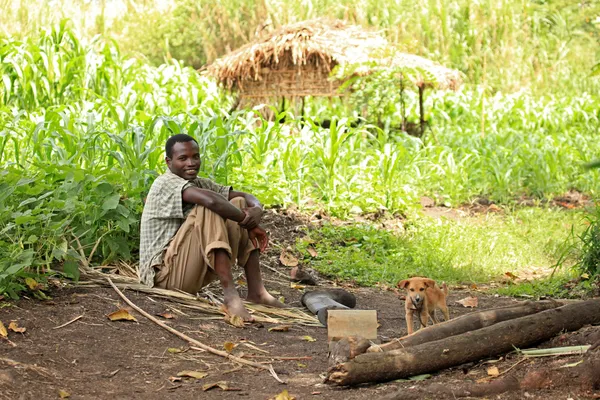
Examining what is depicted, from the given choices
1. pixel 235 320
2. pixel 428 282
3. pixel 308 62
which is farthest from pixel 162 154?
pixel 308 62

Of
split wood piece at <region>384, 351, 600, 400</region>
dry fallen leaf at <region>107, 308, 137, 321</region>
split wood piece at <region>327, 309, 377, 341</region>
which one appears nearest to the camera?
split wood piece at <region>384, 351, 600, 400</region>

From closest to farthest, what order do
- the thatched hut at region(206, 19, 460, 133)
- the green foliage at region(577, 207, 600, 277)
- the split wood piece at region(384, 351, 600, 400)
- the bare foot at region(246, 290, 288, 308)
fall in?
the split wood piece at region(384, 351, 600, 400) → the bare foot at region(246, 290, 288, 308) → the green foliage at region(577, 207, 600, 277) → the thatched hut at region(206, 19, 460, 133)

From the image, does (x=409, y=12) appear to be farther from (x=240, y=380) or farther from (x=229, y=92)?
(x=240, y=380)

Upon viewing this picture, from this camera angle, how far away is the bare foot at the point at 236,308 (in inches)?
197

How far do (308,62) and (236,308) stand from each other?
7.36 metres

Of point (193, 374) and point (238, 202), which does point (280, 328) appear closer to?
point (238, 202)

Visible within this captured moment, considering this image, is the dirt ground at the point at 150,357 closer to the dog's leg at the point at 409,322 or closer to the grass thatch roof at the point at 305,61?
the dog's leg at the point at 409,322

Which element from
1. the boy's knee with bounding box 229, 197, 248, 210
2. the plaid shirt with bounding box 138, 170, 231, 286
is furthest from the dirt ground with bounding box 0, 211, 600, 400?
the boy's knee with bounding box 229, 197, 248, 210

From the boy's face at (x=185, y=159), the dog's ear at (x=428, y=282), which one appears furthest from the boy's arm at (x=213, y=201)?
the dog's ear at (x=428, y=282)

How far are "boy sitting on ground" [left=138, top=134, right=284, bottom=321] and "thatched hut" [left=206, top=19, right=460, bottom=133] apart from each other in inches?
244

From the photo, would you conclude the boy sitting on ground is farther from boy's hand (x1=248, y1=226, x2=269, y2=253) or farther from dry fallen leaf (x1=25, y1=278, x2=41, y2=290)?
dry fallen leaf (x1=25, y1=278, x2=41, y2=290)

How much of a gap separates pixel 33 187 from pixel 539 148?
7857mm

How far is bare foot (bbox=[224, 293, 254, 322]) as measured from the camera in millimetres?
5012

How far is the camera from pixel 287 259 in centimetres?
680
